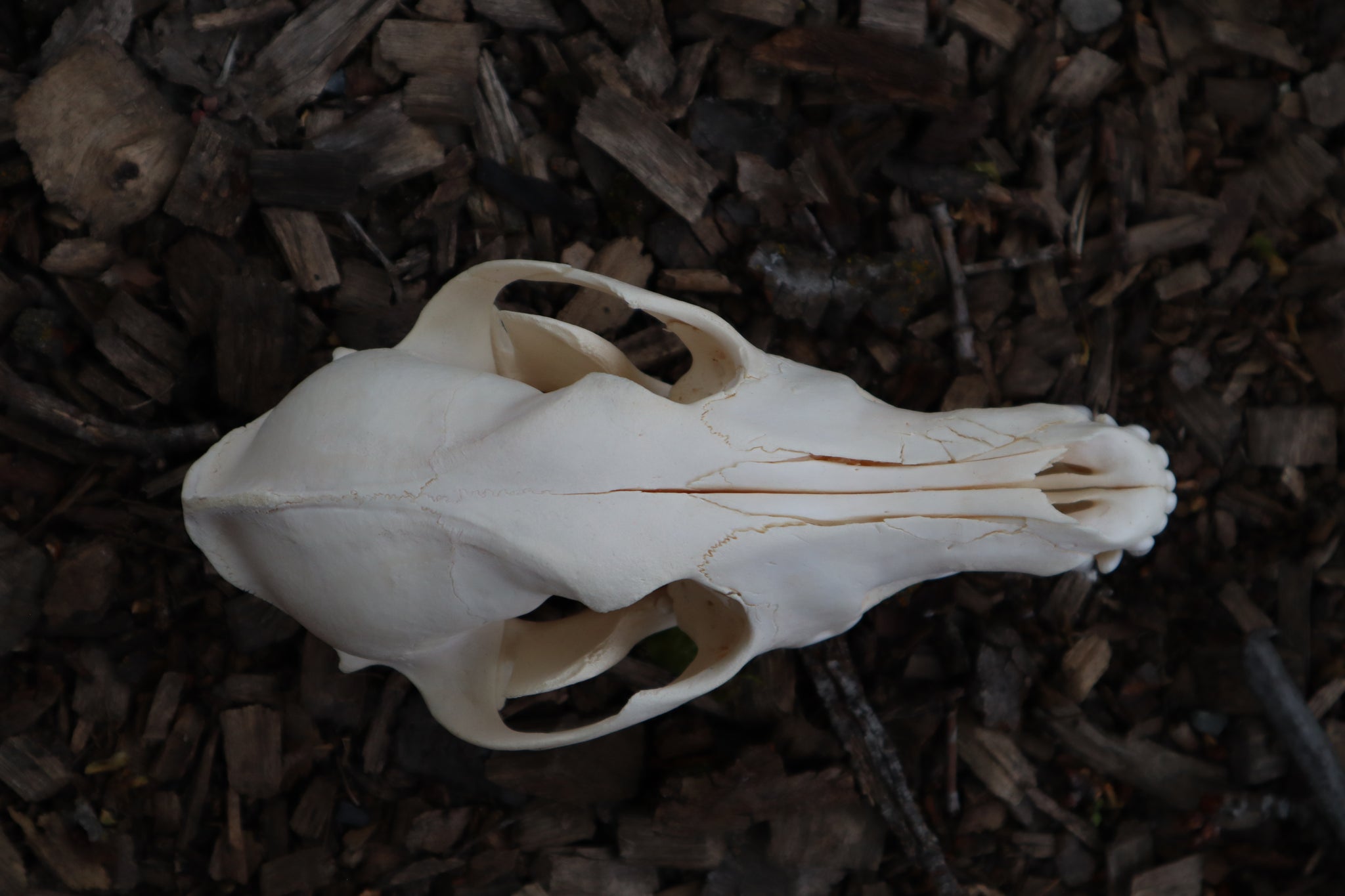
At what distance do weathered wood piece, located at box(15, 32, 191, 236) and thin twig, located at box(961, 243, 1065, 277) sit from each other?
237 centimetres

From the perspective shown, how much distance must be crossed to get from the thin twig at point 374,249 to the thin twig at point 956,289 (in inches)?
65.8

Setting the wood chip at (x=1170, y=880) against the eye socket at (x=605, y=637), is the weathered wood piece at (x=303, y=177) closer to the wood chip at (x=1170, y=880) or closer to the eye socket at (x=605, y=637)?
the eye socket at (x=605, y=637)

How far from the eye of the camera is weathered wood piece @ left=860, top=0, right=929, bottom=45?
2734 mm

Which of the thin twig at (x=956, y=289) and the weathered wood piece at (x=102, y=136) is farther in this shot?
the thin twig at (x=956, y=289)

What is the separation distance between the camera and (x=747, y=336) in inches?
107

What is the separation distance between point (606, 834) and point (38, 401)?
6.81 feet

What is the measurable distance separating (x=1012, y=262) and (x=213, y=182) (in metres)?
2.40

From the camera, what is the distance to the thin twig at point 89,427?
2.44 m

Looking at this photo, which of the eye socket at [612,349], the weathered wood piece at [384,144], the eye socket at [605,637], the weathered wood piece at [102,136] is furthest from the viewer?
the weathered wood piece at [384,144]

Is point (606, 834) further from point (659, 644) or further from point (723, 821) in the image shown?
point (659, 644)

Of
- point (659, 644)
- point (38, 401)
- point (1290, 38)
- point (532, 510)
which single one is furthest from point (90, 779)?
point (1290, 38)

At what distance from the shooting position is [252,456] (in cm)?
191

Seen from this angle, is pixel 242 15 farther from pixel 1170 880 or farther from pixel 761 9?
pixel 1170 880

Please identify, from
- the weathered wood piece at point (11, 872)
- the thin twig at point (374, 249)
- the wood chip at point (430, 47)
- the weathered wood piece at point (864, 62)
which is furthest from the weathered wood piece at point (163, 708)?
the weathered wood piece at point (864, 62)
